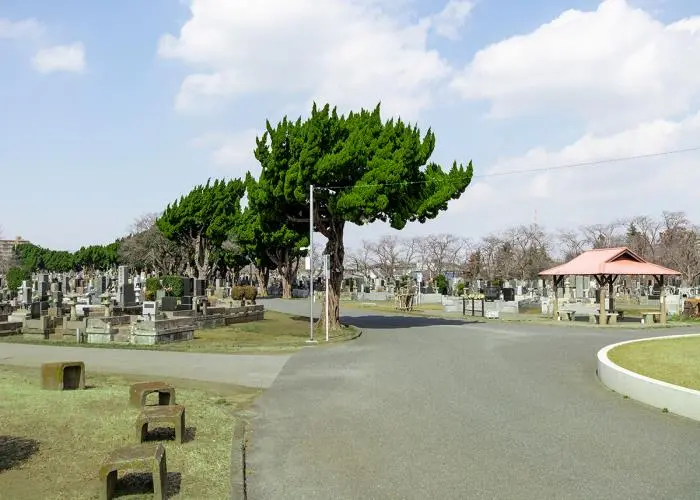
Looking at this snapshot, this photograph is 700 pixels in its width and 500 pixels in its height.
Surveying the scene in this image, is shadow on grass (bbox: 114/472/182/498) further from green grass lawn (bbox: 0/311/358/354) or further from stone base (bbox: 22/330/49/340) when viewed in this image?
stone base (bbox: 22/330/49/340)

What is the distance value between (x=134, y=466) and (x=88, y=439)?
222cm

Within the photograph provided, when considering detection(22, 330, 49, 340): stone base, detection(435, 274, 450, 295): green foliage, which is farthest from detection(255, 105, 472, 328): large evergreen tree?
detection(435, 274, 450, 295): green foliage

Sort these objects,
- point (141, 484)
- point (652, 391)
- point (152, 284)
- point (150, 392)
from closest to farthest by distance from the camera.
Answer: point (141, 484) < point (150, 392) < point (652, 391) < point (152, 284)

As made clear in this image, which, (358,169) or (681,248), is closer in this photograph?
(358,169)

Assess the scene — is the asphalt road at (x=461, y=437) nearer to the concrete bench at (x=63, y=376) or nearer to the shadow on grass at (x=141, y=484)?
the shadow on grass at (x=141, y=484)

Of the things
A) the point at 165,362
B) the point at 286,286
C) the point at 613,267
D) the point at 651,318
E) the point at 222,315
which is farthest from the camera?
the point at 286,286

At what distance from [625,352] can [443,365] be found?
4105 millimetres

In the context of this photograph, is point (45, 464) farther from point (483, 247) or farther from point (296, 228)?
point (483, 247)

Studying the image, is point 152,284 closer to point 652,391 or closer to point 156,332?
point 156,332

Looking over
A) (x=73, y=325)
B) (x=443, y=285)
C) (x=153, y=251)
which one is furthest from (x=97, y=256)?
(x=73, y=325)

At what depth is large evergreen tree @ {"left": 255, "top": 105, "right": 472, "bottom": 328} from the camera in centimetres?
2044

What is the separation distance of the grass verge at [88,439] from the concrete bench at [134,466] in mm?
219

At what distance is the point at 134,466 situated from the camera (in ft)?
16.0

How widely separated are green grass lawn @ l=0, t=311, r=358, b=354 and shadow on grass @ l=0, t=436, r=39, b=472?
9521mm
